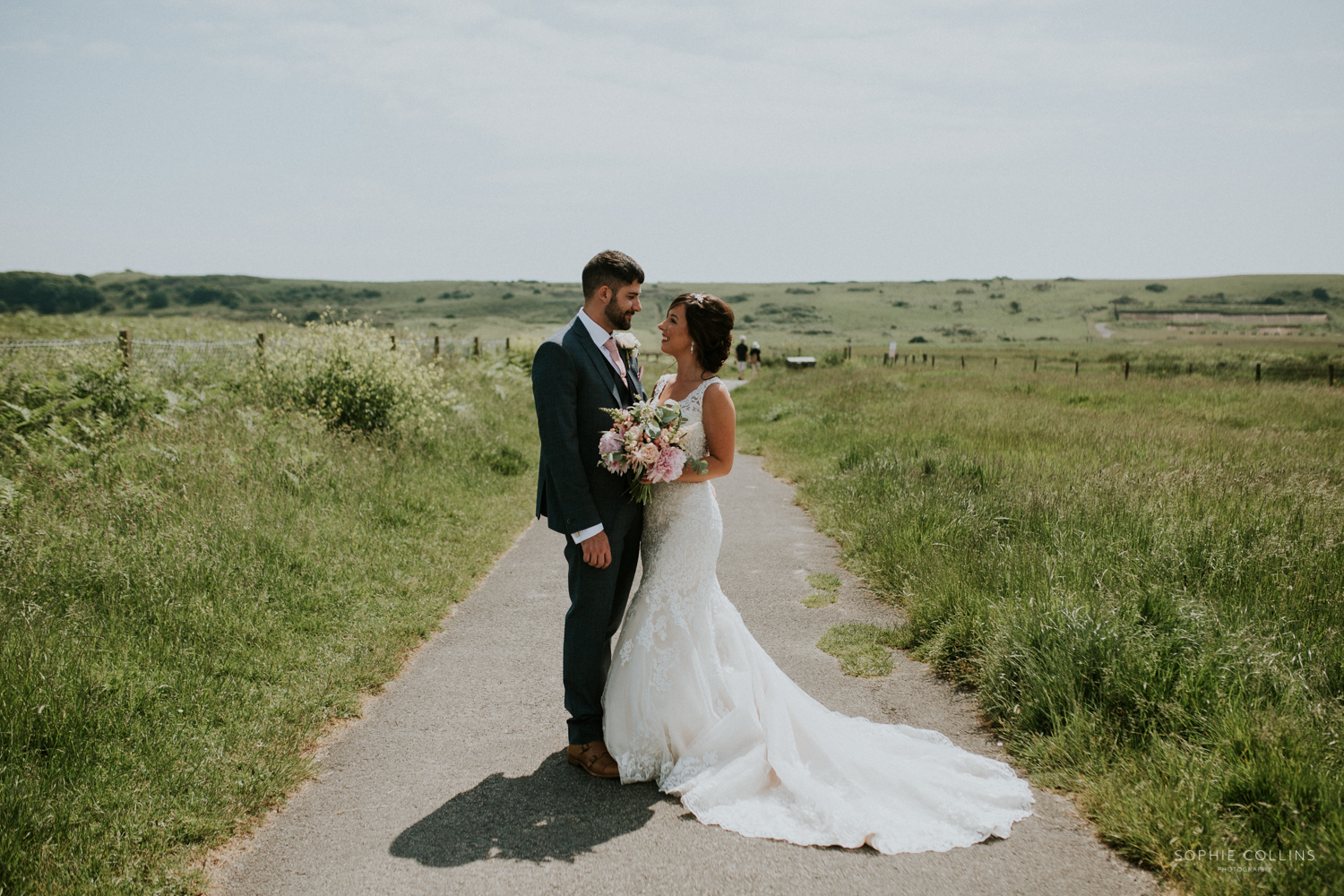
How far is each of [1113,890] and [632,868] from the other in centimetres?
176

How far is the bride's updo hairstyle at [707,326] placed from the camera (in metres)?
3.84

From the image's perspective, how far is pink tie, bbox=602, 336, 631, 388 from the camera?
3.87m

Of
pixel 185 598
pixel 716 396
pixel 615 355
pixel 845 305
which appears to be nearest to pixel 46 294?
pixel 845 305

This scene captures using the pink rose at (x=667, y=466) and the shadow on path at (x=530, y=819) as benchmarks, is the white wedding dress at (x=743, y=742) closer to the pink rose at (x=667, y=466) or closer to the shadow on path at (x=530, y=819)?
the shadow on path at (x=530, y=819)

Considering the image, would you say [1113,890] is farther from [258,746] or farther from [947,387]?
[947,387]

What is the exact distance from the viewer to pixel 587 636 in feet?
12.4

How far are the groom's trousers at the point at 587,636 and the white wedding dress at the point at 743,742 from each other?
0.33 feet

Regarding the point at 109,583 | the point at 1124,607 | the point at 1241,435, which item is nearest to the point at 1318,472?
the point at 1241,435

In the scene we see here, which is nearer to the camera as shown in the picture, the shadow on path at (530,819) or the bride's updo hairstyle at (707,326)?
the shadow on path at (530,819)

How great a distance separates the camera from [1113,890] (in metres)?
2.70

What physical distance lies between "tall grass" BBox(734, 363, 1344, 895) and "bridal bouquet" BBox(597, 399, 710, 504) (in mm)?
2268

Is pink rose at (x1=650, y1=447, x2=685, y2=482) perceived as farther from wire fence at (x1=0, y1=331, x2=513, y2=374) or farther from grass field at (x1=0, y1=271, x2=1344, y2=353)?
grass field at (x1=0, y1=271, x2=1344, y2=353)

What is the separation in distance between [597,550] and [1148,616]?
342cm

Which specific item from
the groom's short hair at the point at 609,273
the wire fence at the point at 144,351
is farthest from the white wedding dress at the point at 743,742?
the wire fence at the point at 144,351
